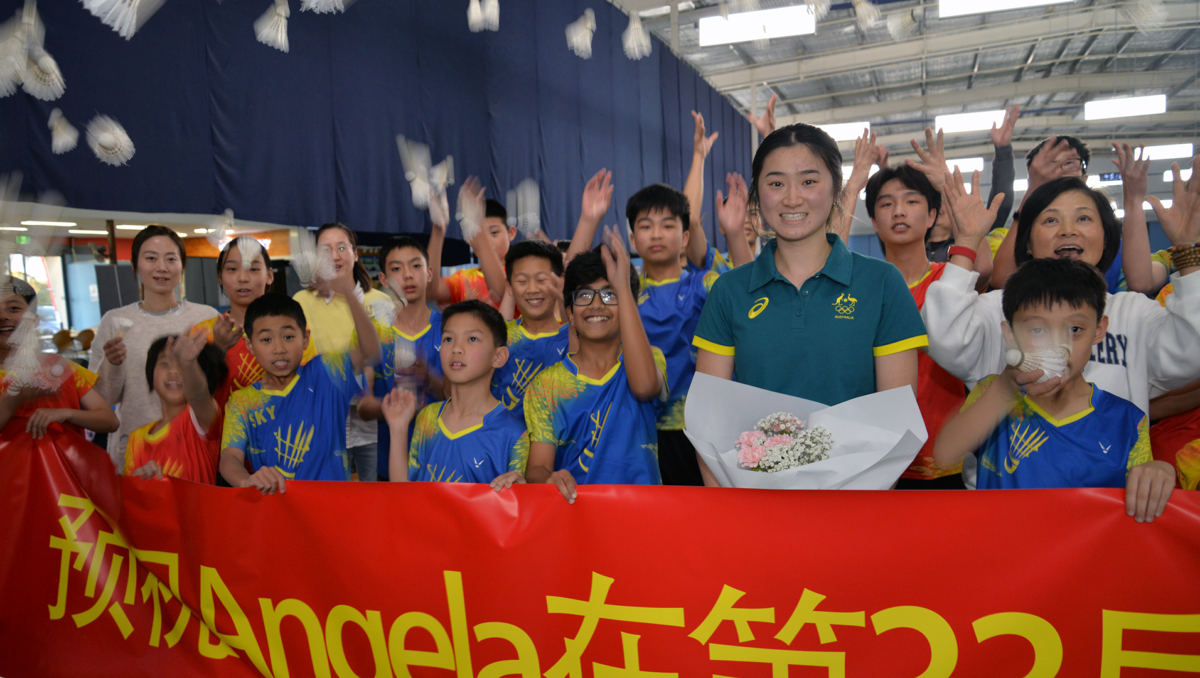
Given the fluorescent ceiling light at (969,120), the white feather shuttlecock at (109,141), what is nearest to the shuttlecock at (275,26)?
the white feather shuttlecock at (109,141)

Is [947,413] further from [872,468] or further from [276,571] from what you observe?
[276,571]

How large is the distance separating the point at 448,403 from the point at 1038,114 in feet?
54.5

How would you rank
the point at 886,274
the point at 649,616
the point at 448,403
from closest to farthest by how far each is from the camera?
the point at 649,616, the point at 886,274, the point at 448,403

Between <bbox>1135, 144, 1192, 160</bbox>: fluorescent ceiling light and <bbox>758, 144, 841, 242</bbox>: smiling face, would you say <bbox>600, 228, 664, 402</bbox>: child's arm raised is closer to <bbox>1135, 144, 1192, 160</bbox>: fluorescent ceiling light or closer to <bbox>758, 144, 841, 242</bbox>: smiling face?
<bbox>758, 144, 841, 242</bbox>: smiling face


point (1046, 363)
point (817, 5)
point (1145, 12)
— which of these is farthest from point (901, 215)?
point (1145, 12)

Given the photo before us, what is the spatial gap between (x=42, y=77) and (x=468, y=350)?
265cm

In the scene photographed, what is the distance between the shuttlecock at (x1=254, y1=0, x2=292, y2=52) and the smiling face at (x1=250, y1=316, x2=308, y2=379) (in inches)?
104

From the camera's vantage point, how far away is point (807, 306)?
151 centimetres

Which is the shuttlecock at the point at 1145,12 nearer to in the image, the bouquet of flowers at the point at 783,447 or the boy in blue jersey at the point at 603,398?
the boy in blue jersey at the point at 603,398

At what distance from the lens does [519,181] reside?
6227 millimetres

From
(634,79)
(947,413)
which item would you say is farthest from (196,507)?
(634,79)

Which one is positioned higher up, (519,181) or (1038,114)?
(1038,114)

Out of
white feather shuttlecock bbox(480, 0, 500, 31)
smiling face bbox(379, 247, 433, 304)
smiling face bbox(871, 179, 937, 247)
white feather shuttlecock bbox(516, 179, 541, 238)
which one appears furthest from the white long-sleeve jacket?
white feather shuttlecock bbox(480, 0, 500, 31)

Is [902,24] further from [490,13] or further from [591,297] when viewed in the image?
[591,297]
